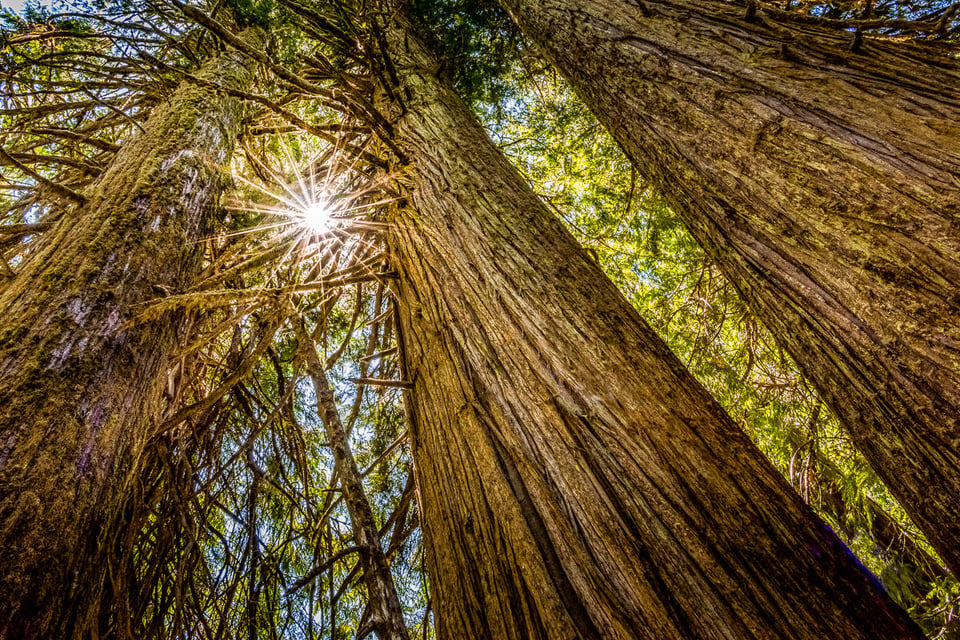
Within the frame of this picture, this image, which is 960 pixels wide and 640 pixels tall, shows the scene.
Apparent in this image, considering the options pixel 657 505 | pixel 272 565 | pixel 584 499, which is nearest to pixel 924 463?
pixel 657 505

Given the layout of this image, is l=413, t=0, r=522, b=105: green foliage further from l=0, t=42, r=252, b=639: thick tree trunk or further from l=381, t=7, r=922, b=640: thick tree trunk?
l=381, t=7, r=922, b=640: thick tree trunk

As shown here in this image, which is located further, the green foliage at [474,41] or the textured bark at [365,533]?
the green foliage at [474,41]

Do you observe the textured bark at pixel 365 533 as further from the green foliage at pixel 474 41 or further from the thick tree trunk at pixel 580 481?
the green foliage at pixel 474 41

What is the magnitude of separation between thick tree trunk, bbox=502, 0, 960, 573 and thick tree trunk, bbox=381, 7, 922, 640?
0.84 feet

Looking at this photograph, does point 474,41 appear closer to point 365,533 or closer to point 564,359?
point 564,359

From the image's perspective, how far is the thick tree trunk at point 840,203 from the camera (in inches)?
33.6

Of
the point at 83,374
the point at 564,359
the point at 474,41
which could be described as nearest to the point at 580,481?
the point at 564,359

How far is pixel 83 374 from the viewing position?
144cm

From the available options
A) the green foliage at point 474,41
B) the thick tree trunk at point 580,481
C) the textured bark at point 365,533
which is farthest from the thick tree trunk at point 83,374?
the green foliage at point 474,41

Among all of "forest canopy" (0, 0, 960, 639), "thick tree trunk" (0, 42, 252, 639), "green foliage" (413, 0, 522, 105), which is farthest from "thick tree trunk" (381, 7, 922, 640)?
"green foliage" (413, 0, 522, 105)

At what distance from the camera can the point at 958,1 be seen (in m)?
1.19

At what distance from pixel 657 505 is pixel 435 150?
1.99m

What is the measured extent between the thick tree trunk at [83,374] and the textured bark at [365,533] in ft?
2.11

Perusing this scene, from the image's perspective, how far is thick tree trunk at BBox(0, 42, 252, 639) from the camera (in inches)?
43.2
